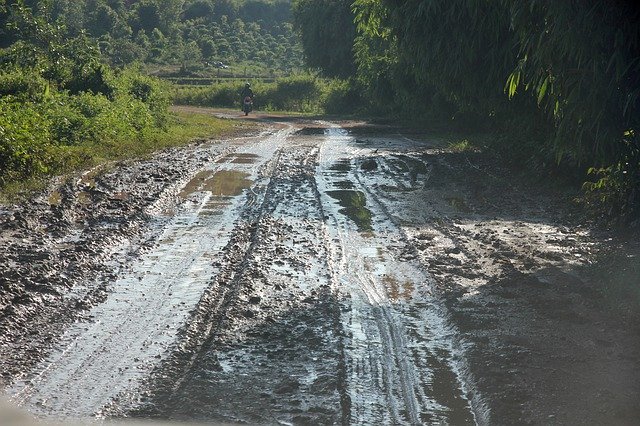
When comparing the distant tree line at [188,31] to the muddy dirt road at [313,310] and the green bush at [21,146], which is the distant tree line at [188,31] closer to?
the green bush at [21,146]

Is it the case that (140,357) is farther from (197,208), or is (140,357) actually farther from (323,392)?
(197,208)

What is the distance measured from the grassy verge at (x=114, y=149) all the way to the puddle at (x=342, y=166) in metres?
4.40

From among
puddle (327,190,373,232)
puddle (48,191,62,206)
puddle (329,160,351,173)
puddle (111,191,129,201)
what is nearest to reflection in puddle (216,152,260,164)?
puddle (329,160,351,173)

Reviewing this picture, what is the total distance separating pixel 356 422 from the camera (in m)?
5.12

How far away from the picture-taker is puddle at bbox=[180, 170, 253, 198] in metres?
14.2

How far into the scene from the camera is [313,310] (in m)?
7.41

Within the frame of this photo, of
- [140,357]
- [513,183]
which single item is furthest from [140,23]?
[140,357]

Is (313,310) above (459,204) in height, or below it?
above

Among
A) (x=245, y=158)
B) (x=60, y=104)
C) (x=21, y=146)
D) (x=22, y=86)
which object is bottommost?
(x=245, y=158)

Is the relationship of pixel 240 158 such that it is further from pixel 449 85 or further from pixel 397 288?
pixel 397 288

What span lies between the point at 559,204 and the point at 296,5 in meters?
40.1

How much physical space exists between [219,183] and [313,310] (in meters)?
8.23

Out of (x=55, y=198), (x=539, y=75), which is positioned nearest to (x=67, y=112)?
(x=55, y=198)

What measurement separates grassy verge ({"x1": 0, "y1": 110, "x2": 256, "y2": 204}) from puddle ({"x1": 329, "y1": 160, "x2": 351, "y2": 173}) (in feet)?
14.4
